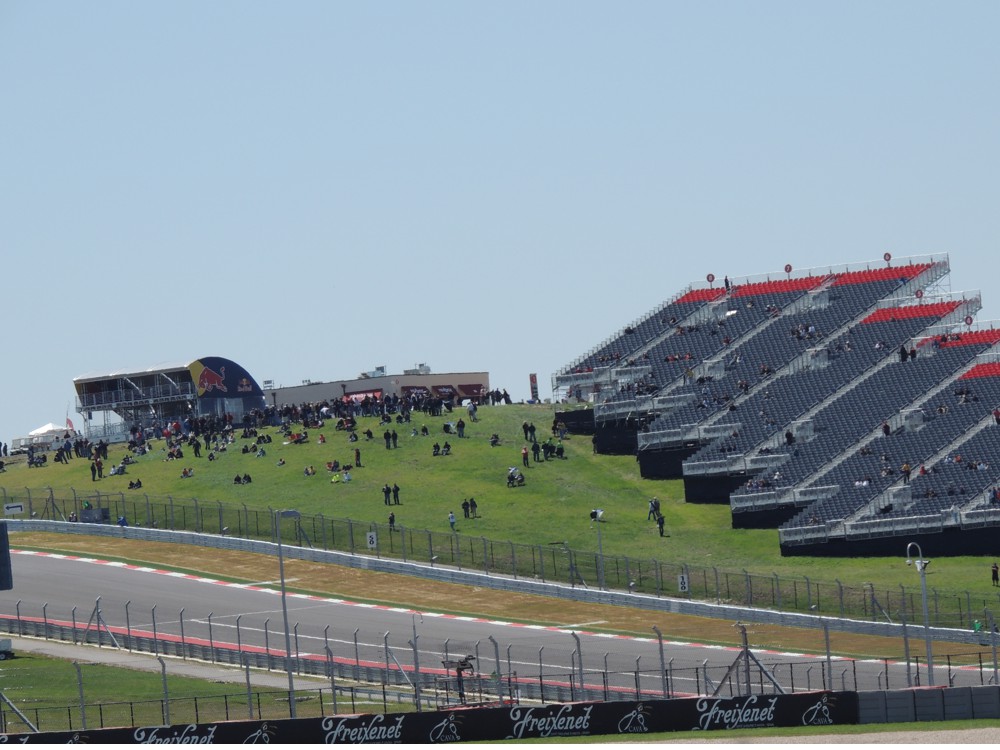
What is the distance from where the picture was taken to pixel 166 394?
4368 inches

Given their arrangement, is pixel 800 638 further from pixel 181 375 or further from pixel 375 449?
pixel 181 375

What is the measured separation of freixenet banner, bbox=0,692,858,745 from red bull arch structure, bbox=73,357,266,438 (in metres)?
67.6

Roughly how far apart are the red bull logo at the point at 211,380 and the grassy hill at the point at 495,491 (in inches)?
403

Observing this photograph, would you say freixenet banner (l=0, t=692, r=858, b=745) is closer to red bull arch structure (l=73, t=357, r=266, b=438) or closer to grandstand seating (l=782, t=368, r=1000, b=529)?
grandstand seating (l=782, t=368, r=1000, b=529)

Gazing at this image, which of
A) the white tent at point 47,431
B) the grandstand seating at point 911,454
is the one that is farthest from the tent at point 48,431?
the grandstand seating at point 911,454

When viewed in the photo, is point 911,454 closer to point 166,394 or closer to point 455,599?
point 455,599

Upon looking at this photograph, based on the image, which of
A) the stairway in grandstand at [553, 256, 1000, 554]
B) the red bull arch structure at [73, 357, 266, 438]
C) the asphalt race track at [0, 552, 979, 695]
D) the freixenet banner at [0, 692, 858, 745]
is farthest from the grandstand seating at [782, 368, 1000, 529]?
the red bull arch structure at [73, 357, 266, 438]

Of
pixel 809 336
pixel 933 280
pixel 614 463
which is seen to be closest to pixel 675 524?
pixel 614 463

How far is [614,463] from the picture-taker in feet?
291

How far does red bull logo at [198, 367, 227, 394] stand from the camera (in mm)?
109294

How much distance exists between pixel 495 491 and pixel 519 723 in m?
41.0

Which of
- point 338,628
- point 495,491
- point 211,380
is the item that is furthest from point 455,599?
point 211,380

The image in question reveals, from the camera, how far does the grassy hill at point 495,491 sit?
234 feet

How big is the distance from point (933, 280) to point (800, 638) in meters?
37.9
